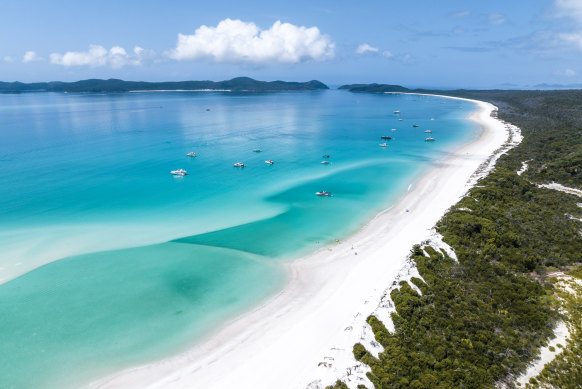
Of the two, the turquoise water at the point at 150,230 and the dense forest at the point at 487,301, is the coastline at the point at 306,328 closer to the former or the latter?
the turquoise water at the point at 150,230

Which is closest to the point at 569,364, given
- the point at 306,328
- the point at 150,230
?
the point at 306,328

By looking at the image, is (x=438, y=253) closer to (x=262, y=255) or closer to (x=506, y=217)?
(x=506, y=217)

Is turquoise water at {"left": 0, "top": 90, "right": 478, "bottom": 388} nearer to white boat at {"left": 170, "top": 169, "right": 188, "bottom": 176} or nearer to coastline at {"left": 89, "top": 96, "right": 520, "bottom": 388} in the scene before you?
white boat at {"left": 170, "top": 169, "right": 188, "bottom": 176}

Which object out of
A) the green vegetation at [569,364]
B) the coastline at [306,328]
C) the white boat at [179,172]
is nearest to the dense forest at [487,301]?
the green vegetation at [569,364]

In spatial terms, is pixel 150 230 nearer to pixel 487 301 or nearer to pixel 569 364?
pixel 487 301

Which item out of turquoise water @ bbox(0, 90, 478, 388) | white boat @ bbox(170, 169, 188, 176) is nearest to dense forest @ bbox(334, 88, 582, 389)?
turquoise water @ bbox(0, 90, 478, 388)

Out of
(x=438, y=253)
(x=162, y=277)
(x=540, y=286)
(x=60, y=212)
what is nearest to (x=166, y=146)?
(x=60, y=212)

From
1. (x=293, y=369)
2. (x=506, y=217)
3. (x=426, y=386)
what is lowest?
(x=293, y=369)
